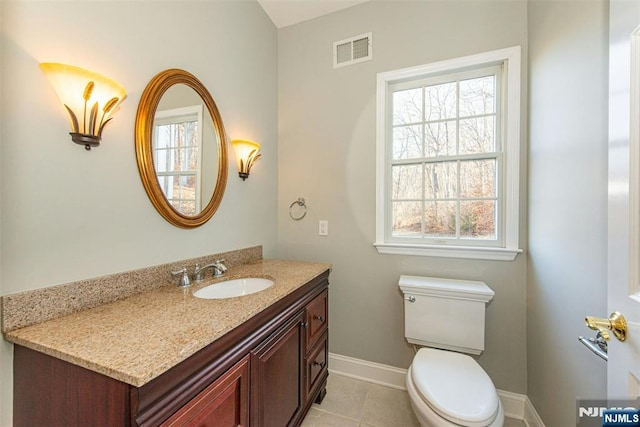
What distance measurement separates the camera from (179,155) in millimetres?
1298

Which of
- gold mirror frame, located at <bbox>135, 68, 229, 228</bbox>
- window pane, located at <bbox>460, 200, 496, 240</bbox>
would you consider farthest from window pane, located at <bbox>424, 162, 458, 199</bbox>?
gold mirror frame, located at <bbox>135, 68, 229, 228</bbox>

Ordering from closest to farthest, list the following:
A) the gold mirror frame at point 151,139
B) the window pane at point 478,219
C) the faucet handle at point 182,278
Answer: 1. the gold mirror frame at point 151,139
2. the faucet handle at point 182,278
3. the window pane at point 478,219

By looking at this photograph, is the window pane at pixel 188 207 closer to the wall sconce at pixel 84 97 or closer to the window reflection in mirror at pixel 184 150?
the window reflection in mirror at pixel 184 150

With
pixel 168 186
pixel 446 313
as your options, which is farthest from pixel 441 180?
pixel 168 186

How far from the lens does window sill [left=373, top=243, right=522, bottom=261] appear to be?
155 cm

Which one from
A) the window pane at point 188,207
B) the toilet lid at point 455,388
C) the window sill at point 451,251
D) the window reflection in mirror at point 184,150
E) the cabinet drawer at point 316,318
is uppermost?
the window reflection in mirror at point 184,150

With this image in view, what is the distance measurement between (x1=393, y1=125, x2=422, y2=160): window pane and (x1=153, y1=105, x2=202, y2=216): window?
137 cm

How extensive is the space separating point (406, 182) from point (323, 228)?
737 millimetres

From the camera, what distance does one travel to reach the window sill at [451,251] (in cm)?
155

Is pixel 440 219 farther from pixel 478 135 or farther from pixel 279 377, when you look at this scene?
pixel 279 377

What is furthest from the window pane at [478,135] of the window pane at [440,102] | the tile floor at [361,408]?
the tile floor at [361,408]

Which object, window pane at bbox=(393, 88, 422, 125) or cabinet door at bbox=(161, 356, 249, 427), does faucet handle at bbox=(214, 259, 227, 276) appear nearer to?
cabinet door at bbox=(161, 356, 249, 427)

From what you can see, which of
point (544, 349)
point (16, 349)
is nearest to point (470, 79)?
point (544, 349)

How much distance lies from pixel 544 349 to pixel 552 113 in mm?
1257
